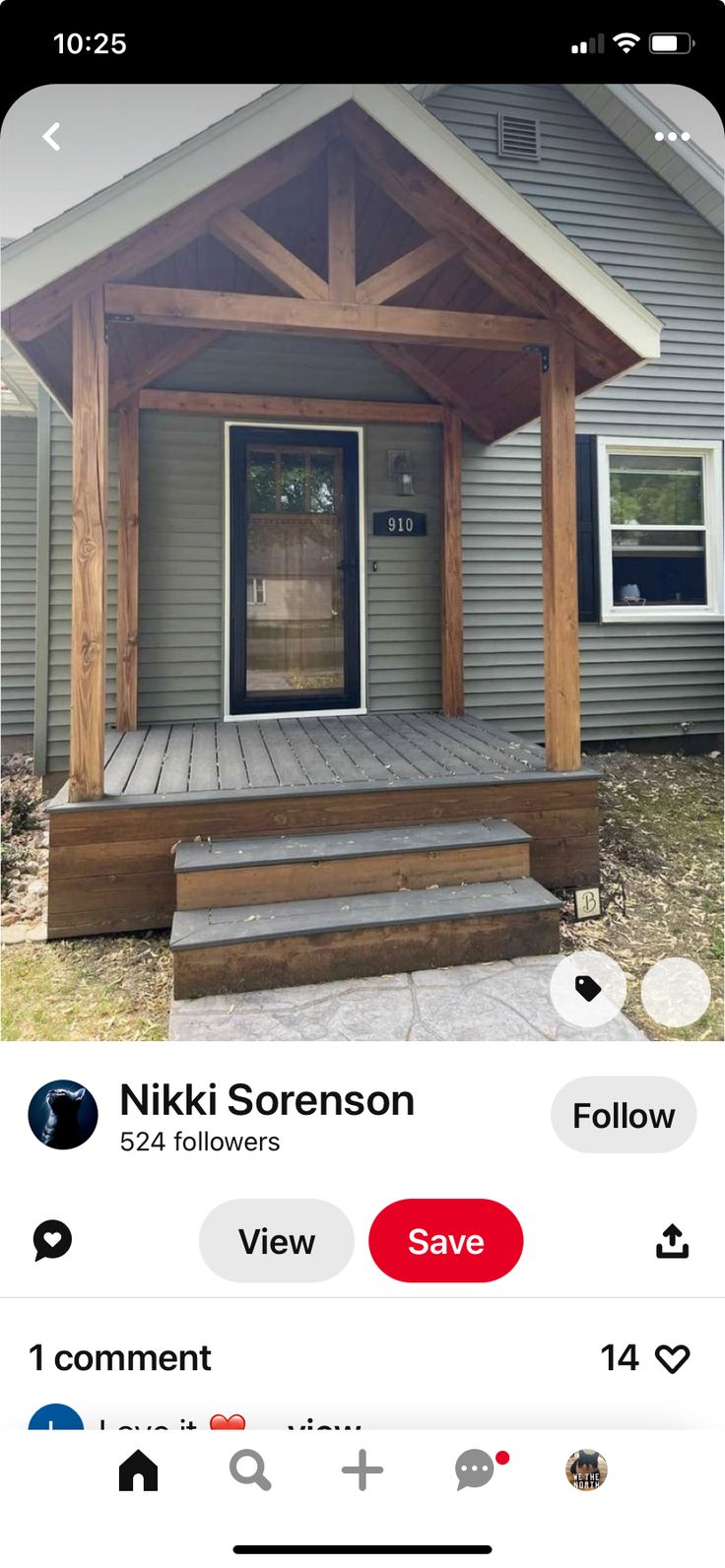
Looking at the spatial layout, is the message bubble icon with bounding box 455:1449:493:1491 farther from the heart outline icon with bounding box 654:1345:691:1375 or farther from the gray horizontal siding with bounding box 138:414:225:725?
the gray horizontal siding with bounding box 138:414:225:725

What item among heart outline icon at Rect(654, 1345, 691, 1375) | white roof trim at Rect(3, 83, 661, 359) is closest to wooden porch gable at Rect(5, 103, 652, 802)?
white roof trim at Rect(3, 83, 661, 359)

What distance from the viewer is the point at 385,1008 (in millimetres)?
2229

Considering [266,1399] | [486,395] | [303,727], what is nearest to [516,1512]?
[266,1399]

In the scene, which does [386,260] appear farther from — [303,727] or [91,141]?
[91,141]

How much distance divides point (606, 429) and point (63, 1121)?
6.00 m

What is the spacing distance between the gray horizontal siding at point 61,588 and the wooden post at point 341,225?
7.18 ft

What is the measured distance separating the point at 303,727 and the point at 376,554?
1.40m

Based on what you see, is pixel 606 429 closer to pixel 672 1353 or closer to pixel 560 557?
pixel 560 557

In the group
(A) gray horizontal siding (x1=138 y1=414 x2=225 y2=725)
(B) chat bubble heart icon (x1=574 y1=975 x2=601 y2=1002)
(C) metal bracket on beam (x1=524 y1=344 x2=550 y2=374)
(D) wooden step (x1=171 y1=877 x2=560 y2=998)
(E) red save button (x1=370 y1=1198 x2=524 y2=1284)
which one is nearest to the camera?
(E) red save button (x1=370 y1=1198 x2=524 y2=1284)

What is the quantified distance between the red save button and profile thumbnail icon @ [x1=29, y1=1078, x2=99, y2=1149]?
0.38 metres

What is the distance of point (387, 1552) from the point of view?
0.79 metres

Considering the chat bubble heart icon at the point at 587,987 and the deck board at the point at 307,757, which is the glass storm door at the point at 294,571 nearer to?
the deck board at the point at 307,757
